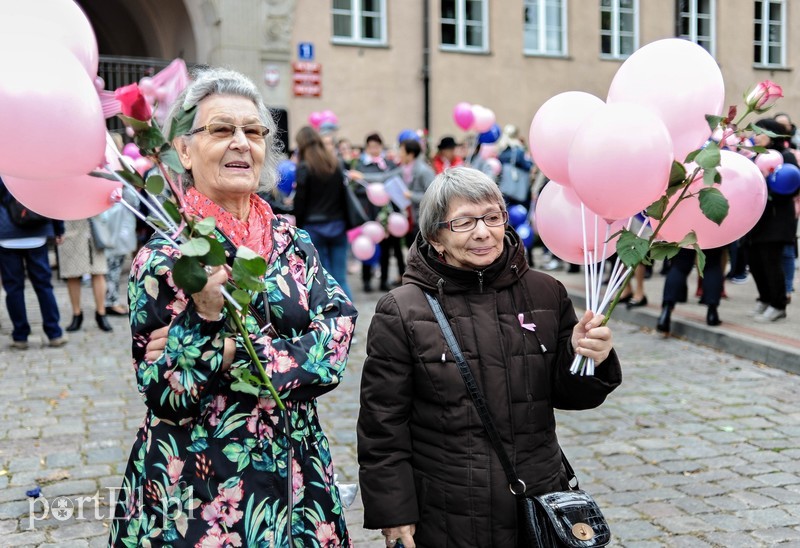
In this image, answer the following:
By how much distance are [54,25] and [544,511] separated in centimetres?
182

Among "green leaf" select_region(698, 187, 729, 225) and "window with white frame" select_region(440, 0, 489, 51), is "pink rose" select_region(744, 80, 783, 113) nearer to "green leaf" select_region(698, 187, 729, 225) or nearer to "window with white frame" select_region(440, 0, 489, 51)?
"green leaf" select_region(698, 187, 729, 225)

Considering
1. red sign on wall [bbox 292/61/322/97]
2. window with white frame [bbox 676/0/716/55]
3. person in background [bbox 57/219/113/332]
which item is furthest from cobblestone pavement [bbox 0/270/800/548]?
window with white frame [bbox 676/0/716/55]


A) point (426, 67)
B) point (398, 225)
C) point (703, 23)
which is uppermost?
point (703, 23)

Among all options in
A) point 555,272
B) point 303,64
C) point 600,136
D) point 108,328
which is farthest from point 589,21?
point 600,136

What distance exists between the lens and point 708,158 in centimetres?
227

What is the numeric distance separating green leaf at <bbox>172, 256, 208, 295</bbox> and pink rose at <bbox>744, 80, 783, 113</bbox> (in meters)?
1.66

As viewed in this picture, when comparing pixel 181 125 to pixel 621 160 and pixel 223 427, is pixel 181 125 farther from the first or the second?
pixel 621 160

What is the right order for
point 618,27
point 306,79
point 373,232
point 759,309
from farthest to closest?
Answer: point 618,27, point 306,79, point 373,232, point 759,309

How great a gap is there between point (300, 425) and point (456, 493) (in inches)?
21.6

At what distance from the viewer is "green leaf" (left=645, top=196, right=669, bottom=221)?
244 cm

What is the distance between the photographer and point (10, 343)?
8367 millimetres

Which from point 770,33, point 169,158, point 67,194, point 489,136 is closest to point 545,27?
point 770,33

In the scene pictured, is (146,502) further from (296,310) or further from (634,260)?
(634,260)

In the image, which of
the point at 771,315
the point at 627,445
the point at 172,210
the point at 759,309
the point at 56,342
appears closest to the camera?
the point at 172,210
